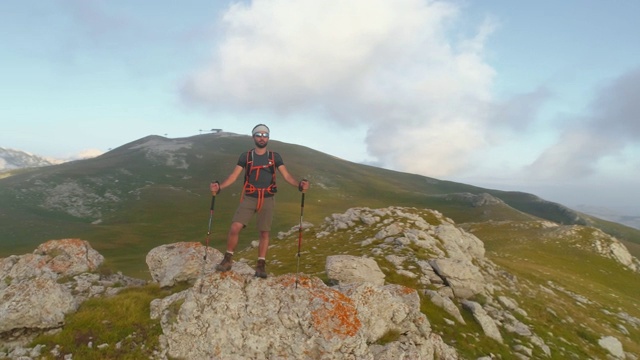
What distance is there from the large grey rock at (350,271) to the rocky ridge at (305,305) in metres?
0.06

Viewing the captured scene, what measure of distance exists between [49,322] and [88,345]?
1.86m

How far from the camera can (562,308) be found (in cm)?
2923

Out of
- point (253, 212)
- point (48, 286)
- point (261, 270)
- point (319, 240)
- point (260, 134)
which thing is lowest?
point (319, 240)

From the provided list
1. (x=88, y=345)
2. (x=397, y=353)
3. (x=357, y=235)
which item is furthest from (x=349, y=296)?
(x=357, y=235)

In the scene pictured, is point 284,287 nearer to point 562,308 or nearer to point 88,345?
point 88,345

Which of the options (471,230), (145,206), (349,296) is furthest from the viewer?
(145,206)

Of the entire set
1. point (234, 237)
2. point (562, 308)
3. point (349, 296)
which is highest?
point (234, 237)

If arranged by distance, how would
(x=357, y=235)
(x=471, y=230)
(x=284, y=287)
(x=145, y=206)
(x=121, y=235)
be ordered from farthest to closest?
(x=145, y=206)
(x=121, y=235)
(x=471, y=230)
(x=357, y=235)
(x=284, y=287)

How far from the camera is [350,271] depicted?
19.6 m

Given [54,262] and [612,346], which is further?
[612,346]

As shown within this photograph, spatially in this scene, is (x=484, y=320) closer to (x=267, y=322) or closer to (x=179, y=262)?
(x=267, y=322)

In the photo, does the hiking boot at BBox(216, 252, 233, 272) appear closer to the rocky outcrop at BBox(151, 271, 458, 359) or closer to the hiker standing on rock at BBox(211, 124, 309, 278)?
the hiker standing on rock at BBox(211, 124, 309, 278)

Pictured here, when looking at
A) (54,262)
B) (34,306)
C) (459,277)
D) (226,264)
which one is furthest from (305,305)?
(54,262)

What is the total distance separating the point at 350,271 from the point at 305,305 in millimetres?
7151
